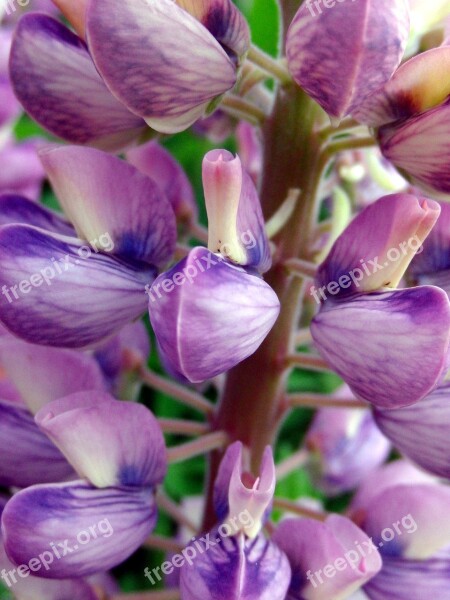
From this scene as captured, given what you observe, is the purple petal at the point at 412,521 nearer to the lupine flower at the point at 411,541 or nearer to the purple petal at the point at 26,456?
the lupine flower at the point at 411,541

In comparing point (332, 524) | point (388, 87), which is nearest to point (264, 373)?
point (332, 524)

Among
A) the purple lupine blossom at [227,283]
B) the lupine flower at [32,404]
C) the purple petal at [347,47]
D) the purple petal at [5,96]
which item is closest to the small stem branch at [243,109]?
the purple lupine blossom at [227,283]

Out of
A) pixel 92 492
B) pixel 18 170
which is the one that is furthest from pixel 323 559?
pixel 18 170

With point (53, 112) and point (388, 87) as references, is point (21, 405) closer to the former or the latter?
point (53, 112)

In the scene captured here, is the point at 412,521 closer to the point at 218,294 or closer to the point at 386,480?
the point at 386,480

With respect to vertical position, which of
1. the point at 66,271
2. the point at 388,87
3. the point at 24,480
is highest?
the point at 388,87

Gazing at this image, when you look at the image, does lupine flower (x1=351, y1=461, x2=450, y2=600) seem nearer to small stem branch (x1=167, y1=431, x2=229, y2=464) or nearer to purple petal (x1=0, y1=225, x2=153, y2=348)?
small stem branch (x1=167, y1=431, x2=229, y2=464)
